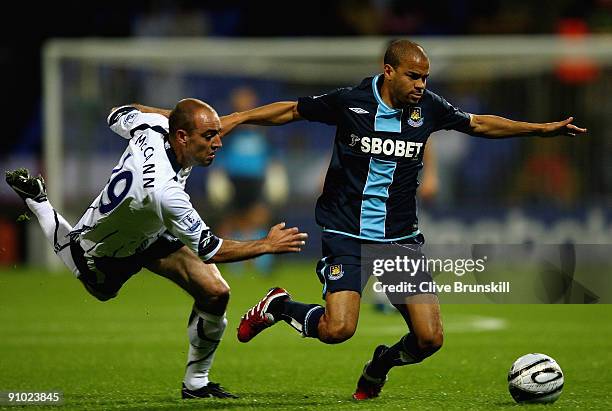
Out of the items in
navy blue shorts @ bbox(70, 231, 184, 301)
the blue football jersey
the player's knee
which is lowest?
the player's knee

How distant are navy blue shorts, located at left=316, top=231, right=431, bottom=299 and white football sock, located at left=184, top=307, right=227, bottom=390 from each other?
29.0 inches

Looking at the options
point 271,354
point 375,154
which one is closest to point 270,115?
point 375,154

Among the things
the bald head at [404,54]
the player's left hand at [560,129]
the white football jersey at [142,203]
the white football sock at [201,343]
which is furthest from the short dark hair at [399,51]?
the white football sock at [201,343]

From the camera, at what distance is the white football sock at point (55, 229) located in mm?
7867

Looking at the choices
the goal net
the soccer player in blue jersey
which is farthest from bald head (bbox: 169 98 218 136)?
the goal net

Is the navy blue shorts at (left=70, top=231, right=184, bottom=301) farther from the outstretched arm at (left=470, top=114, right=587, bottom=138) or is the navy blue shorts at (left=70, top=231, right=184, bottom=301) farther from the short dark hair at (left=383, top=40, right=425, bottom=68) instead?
the outstretched arm at (left=470, top=114, right=587, bottom=138)

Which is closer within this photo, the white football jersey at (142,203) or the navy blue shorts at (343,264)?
the white football jersey at (142,203)

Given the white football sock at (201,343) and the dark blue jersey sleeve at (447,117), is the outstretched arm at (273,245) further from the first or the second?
the dark blue jersey sleeve at (447,117)

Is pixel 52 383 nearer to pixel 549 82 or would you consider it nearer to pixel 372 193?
pixel 372 193

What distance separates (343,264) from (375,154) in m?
0.72

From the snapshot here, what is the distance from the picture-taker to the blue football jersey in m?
7.50

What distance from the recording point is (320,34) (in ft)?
71.2

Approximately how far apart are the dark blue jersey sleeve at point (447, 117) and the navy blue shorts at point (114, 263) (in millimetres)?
1837

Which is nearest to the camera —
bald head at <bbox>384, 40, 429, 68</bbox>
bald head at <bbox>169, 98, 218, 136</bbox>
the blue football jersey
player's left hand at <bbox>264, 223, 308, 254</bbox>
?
player's left hand at <bbox>264, 223, 308, 254</bbox>
